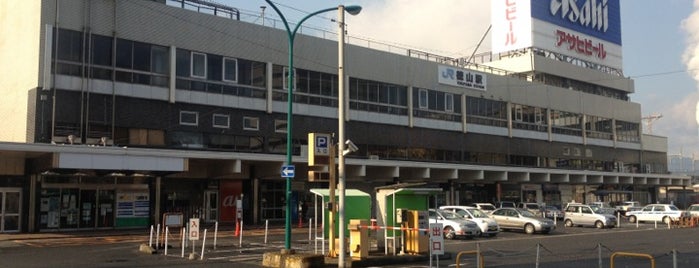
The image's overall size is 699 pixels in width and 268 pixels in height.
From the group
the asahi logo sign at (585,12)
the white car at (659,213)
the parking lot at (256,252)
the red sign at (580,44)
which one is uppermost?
the asahi logo sign at (585,12)

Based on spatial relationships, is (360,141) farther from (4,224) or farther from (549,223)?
(4,224)

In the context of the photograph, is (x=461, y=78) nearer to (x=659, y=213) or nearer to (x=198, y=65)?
(x=659, y=213)

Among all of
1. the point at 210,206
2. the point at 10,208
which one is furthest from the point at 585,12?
the point at 10,208

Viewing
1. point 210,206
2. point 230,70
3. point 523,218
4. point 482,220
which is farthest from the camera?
point 210,206

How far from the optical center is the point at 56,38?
32719mm

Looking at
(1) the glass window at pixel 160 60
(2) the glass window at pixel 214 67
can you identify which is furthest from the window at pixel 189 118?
(1) the glass window at pixel 160 60

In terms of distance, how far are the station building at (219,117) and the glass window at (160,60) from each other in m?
0.07

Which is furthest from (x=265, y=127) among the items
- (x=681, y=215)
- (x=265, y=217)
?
(x=681, y=215)

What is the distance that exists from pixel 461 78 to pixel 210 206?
24458mm

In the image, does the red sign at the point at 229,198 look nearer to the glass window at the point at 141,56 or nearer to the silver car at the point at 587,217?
the glass window at the point at 141,56

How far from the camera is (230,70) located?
39.6 meters

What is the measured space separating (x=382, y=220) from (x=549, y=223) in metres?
16.8

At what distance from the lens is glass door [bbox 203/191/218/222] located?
3956 centimetres

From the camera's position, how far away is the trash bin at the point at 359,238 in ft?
59.9
